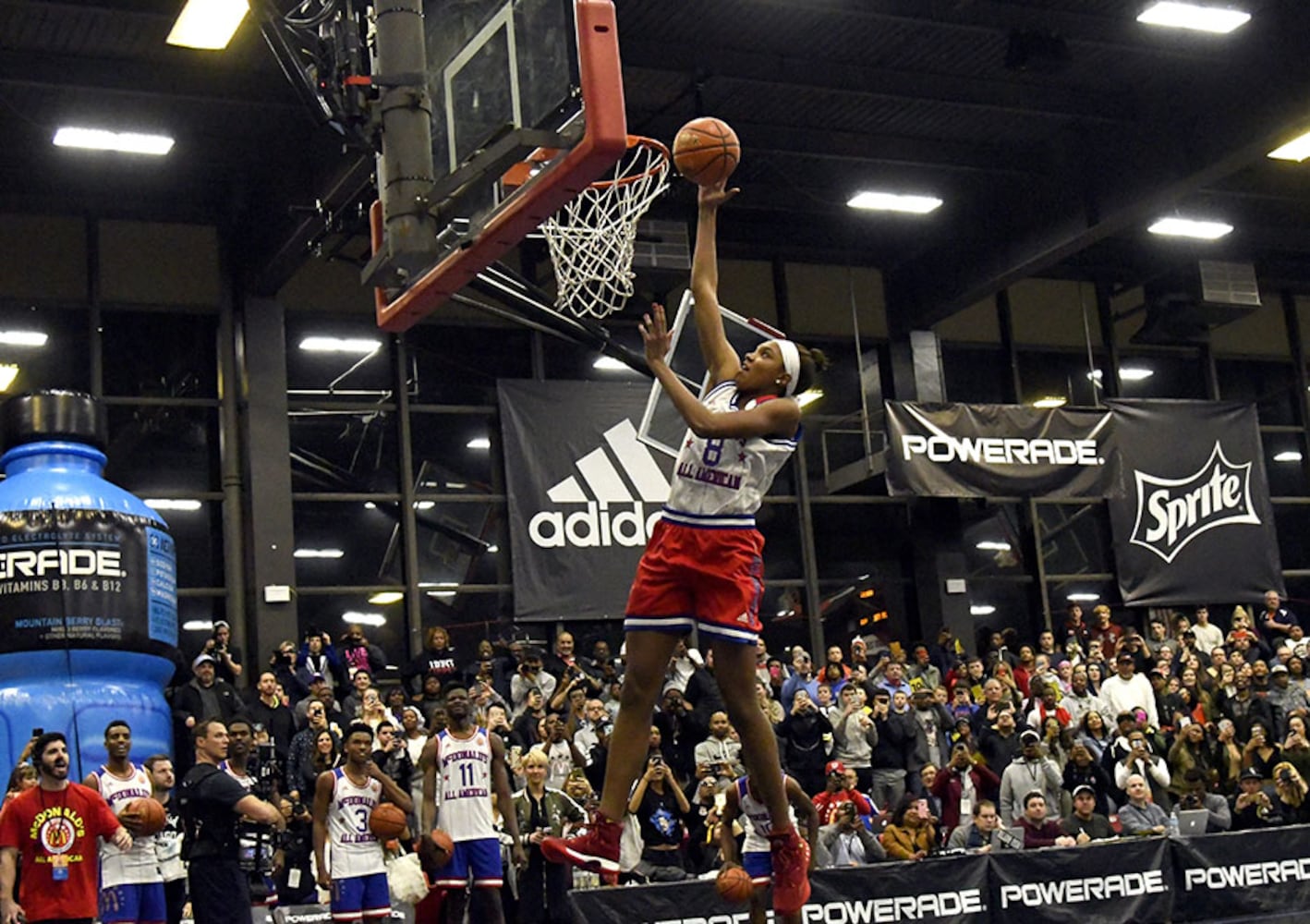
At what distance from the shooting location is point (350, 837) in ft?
40.4

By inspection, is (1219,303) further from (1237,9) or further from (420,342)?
(420,342)

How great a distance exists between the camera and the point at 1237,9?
17406 millimetres

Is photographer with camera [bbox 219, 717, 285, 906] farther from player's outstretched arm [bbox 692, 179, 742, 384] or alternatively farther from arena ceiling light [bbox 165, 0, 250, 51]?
arena ceiling light [bbox 165, 0, 250, 51]

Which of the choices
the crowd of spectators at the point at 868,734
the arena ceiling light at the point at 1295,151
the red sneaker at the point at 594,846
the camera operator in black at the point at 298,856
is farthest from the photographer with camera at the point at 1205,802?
the red sneaker at the point at 594,846

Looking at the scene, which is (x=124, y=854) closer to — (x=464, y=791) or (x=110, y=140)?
(x=464, y=791)

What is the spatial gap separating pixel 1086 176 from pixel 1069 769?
293 inches

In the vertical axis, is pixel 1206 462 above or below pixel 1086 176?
below

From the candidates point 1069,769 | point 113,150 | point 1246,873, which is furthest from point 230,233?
point 1246,873

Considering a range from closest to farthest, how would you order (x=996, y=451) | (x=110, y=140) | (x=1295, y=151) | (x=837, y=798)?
(x=837, y=798)
(x=110, y=140)
(x=1295, y=151)
(x=996, y=451)

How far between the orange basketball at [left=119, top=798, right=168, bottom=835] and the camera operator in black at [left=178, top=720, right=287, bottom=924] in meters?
0.32

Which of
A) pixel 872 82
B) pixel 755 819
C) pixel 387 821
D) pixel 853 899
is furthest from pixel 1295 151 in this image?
pixel 755 819

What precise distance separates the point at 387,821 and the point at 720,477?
6187 mm

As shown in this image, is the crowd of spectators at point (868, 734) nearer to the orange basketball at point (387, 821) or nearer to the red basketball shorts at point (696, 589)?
the orange basketball at point (387, 821)

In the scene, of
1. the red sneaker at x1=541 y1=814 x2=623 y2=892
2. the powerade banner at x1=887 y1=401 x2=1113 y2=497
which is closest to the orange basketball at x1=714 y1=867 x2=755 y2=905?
the red sneaker at x1=541 y1=814 x2=623 y2=892
